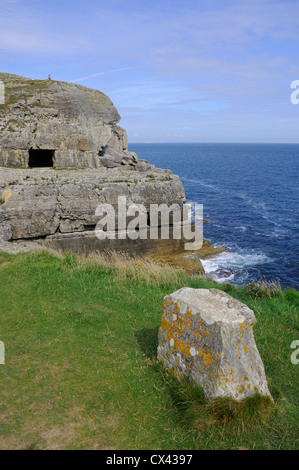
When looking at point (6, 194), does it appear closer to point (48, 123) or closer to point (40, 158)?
point (48, 123)

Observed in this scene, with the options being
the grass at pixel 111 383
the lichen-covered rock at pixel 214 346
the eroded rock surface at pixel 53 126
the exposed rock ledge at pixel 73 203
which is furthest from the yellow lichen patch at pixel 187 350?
the eroded rock surface at pixel 53 126

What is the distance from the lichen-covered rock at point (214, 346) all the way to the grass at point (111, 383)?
0.21 m

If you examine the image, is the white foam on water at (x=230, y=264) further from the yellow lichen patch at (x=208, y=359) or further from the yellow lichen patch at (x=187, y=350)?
the yellow lichen patch at (x=208, y=359)

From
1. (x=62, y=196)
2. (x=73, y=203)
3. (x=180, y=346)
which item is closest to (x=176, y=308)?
(x=180, y=346)

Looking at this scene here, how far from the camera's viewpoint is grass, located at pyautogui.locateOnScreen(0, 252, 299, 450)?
5051 mm

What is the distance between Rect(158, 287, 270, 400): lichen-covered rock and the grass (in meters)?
0.21

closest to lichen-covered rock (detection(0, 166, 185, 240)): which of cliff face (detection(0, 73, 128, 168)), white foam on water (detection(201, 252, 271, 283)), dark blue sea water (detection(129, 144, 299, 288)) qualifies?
cliff face (detection(0, 73, 128, 168))

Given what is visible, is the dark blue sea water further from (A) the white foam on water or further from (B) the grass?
(B) the grass

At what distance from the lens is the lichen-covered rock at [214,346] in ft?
17.6

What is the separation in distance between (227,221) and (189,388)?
36276mm

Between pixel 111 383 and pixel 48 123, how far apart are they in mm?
21931

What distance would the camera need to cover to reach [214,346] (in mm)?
5477

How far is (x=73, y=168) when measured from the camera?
24125 millimetres
